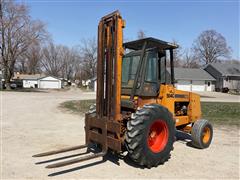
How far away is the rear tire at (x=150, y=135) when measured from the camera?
485 cm

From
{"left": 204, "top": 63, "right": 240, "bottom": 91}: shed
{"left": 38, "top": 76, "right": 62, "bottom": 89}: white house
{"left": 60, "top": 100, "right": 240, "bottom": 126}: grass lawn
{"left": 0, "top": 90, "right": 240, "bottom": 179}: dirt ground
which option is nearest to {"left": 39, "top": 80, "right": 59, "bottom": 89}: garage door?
{"left": 38, "top": 76, "right": 62, "bottom": 89}: white house

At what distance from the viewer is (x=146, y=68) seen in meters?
5.63

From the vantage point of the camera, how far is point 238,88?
5078cm

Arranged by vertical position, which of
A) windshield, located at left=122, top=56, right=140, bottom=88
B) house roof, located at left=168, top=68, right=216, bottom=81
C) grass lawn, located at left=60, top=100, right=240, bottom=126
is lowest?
grass lawn, located at left=60, top=100, right=240, bottom=126

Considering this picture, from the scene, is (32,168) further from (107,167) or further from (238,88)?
(238,88)

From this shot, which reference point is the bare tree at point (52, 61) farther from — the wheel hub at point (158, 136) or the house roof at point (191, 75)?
the wheel hub at point (158, 136)

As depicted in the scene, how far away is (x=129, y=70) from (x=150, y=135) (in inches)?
64.8

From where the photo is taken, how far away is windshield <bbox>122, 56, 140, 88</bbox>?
5870mm

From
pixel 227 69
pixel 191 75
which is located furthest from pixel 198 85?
pixel 227 69

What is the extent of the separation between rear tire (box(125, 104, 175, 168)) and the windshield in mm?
973

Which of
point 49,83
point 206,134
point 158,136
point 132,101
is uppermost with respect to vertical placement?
point 49,83

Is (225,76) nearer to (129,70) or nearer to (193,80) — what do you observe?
(193,80)

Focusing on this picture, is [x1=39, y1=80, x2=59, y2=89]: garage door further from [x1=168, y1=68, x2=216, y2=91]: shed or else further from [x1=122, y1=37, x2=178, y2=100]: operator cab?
[x1=122, y1=37, x2=178, y2=100]: operator cab

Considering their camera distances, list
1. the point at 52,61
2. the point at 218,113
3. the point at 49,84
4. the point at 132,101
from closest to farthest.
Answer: the point at 132,101
the point at 218,113
the point at 49,84
the point at 52,61
